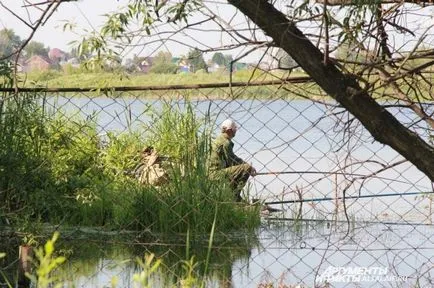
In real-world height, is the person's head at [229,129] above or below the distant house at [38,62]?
above

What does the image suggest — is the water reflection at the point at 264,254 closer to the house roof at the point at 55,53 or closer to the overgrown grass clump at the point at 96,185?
the overgrown grass clump at the point at 96,185

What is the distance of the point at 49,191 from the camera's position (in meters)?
7.70

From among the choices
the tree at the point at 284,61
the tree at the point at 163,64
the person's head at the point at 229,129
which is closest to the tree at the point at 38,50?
the tree at the point at 163,64

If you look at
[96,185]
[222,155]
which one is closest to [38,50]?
[96,185]

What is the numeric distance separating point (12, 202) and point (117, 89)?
1.16 m

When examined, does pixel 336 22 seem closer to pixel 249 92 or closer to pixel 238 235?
pixel 249 92

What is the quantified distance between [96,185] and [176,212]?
114 cm

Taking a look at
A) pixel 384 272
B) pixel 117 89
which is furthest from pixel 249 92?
pixel 384 272

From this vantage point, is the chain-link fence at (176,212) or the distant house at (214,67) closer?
the distant house at (214,67)

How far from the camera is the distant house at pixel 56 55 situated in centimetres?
534

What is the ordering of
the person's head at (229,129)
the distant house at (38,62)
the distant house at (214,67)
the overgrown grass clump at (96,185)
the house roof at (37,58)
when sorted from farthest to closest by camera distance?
the person's head at (229,129)
the overgrown grass clump at (96,185)
the distant house at (38,62)
the house roof at (37,58)
the distant house at (214,67)

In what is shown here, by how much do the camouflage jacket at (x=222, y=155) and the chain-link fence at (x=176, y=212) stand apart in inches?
10.6

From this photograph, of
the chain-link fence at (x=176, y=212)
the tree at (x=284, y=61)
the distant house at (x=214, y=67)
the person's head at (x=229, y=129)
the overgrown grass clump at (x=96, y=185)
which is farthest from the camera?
the person's head at (x=229, y=129)

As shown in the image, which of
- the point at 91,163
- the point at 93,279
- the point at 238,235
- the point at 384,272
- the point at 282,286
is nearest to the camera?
the point at 282,286
